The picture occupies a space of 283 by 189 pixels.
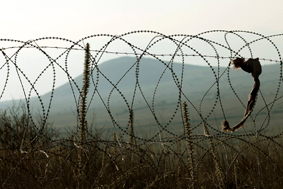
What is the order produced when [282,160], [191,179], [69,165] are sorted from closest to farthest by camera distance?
[191,179] → [69,165] → [282,160]

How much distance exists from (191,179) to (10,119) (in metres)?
7.12

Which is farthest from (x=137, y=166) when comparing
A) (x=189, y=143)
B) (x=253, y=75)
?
(x=253, y=75)

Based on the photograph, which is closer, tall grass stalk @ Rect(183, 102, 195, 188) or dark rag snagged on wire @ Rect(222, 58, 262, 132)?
tall grass stalk @ Rect(183, 102, 195, 188)

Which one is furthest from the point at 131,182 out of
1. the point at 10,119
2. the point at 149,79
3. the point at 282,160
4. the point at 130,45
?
the point at 149,79

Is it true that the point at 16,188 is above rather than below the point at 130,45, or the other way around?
below

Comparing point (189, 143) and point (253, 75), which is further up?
point (253, 75)

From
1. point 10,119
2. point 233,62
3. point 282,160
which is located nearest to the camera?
point 233,62

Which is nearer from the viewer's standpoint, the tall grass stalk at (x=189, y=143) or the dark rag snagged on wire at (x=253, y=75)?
the tall grass stalk at (x=189, y=143)

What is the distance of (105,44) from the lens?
5172mm

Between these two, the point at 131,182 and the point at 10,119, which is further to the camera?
the point at 10,119

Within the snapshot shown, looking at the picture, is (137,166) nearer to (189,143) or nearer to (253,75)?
(189,143)

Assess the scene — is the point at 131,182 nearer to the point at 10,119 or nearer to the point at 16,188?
the point at 16,188

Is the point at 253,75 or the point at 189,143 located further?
the point at 253,75

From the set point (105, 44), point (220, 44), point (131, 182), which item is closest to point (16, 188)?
point (131, 182)
